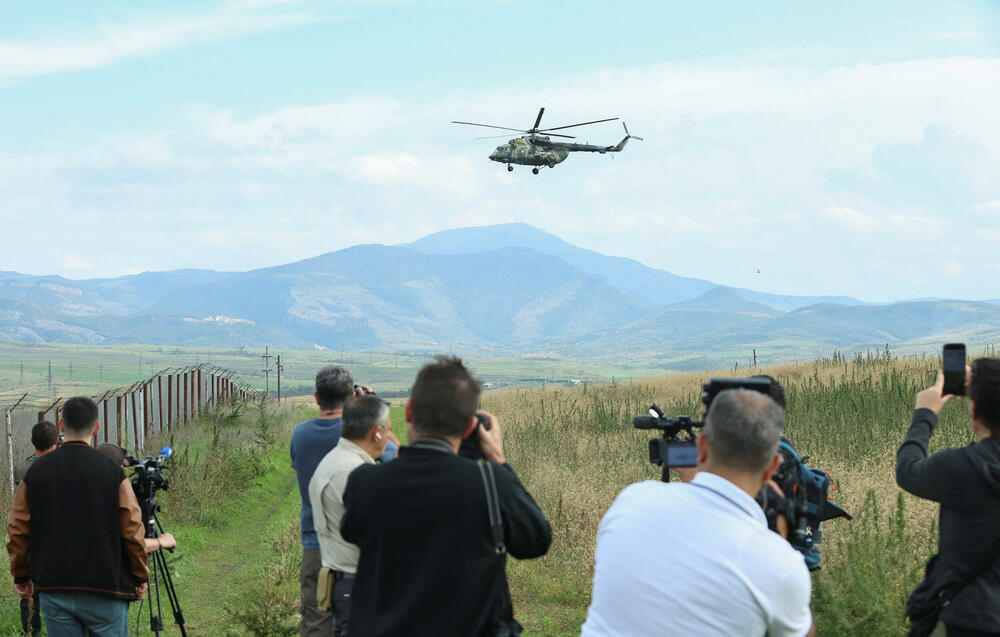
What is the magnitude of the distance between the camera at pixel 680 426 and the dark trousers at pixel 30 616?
4554 mm

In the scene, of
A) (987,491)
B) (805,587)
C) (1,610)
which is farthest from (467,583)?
(1,610)

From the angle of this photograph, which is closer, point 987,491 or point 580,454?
point 987,491

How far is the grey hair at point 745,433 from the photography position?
3.02 m

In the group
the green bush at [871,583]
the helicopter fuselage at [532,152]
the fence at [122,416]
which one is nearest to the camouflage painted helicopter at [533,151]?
the helicopter fuselage at [532,152]

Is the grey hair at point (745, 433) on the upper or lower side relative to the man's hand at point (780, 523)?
upper

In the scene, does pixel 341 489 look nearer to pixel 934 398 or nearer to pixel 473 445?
pixel 473 445

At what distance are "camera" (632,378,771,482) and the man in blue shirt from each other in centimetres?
200

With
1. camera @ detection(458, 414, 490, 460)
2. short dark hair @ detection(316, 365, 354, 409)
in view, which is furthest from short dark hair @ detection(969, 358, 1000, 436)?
short dark hair @ detection(316, 365, 354, 409)

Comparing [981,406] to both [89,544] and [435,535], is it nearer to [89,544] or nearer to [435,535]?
[435,535]

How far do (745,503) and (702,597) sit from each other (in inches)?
12.5

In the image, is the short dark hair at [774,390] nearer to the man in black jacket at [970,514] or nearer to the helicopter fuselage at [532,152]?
the man in black jacket at [970,514]

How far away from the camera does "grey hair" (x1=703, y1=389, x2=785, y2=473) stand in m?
3.02

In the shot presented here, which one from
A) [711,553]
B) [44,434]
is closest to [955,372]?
[711,553]

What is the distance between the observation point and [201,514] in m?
14.2
